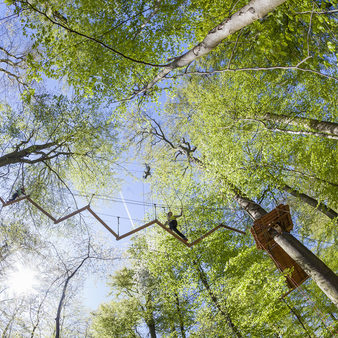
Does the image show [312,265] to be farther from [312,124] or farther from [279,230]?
[312,124]

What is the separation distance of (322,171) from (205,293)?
655cm

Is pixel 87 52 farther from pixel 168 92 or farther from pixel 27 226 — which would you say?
pixel 27 226

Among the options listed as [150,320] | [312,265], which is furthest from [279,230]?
[150,320]

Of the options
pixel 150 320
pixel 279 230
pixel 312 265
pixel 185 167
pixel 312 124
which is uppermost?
pixel 185 167

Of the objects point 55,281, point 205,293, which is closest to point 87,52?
point 55,281

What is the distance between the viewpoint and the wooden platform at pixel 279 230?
6520 millimetres

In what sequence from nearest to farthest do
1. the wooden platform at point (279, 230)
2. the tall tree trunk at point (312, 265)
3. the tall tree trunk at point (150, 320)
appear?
1. the tall tree trunk at point (312, 265)
2. the wooden platform at point (279, 230)
3. the tall tree trunk at point (150, 320)

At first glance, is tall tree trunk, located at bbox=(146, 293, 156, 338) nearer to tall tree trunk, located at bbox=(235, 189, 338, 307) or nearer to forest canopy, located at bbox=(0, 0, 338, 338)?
forest canopy, located at bbox=(0, 0, 338, 338)

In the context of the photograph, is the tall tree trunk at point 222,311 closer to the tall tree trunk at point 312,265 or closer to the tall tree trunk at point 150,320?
the tall tree trunk at point 150,320

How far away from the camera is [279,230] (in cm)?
664

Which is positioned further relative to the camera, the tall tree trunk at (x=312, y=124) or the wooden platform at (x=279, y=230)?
the wooden platform at (x=279, y=230)

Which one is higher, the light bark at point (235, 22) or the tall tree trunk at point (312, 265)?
the light bark at point (235, 22)

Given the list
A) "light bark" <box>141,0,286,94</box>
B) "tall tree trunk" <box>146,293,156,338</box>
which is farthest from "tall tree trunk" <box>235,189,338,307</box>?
"tall tree trunk" <box>146,293,156,338</box>

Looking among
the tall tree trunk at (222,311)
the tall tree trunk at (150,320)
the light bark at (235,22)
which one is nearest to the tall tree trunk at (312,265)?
the tall tree trunk at (222,311)
